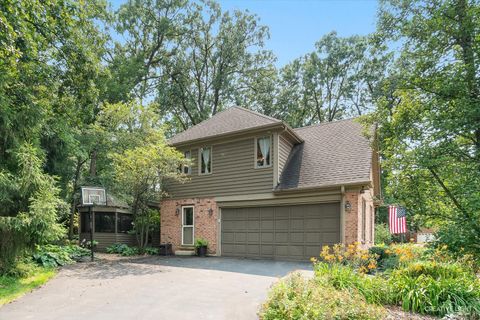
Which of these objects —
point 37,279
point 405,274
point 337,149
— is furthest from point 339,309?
point 337,149

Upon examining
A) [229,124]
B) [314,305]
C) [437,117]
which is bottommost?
[314,305]

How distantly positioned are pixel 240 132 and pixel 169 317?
29.5 feet

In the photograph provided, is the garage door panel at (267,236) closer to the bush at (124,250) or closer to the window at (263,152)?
the window at (263,152)

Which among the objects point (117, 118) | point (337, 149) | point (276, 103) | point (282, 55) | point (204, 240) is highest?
point (282, 55)

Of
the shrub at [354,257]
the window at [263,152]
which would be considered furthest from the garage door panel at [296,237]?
the shrub at [354,257]

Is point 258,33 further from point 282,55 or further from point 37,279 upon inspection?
point 37,279

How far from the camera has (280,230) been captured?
12.9 m

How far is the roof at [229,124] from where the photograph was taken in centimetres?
1378

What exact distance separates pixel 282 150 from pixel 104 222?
10.8m

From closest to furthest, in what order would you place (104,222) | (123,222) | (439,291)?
(439,291)
(104,222)
(123,222)

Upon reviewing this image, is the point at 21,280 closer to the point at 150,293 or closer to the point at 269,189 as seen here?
the point at 150,293

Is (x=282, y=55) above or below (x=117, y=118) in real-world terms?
above

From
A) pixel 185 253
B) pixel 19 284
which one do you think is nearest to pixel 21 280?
pixel 19 284

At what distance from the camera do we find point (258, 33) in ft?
91.5
